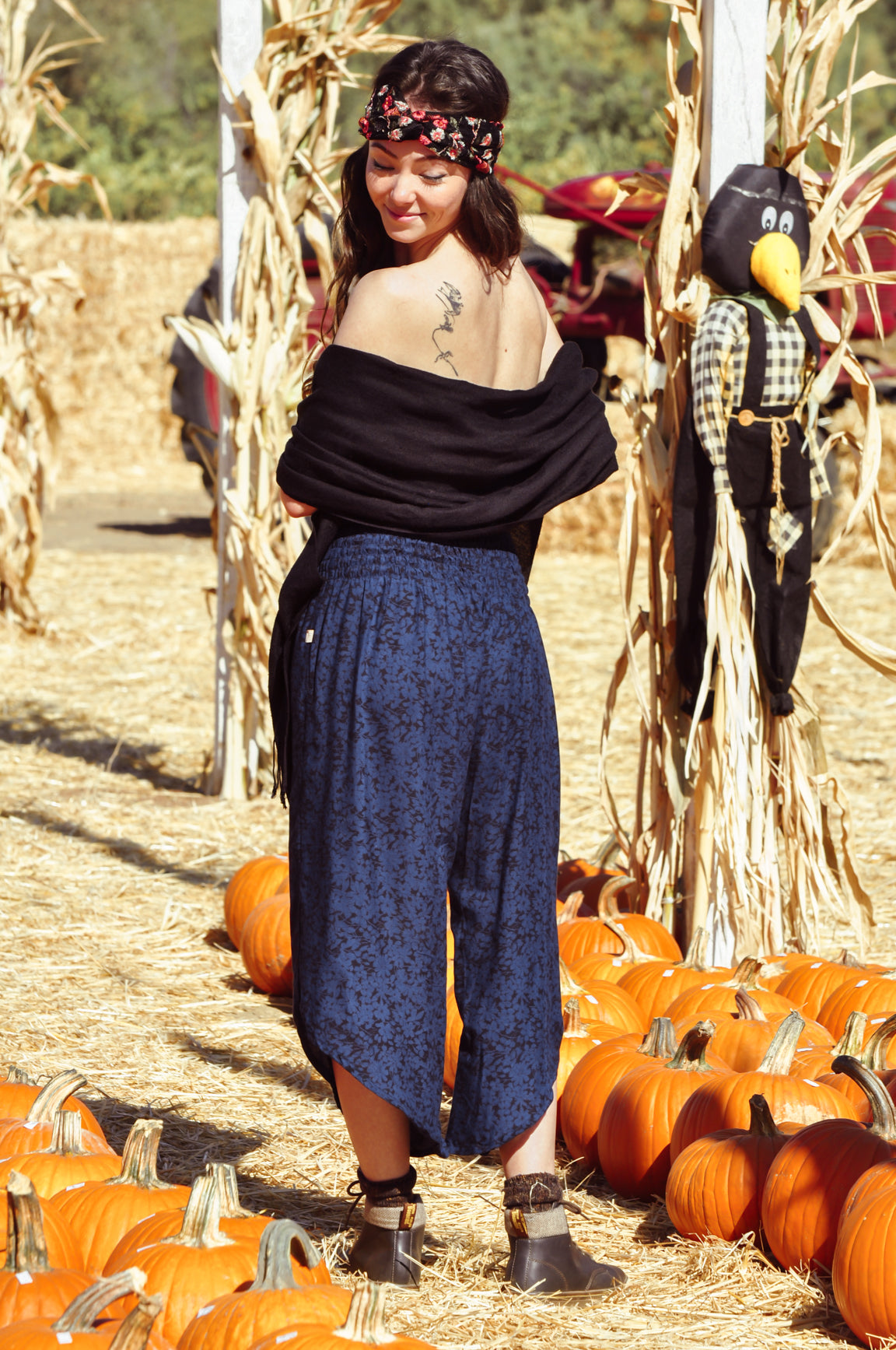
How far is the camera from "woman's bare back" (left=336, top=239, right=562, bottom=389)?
83.0 inches

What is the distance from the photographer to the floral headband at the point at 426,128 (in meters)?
2.10

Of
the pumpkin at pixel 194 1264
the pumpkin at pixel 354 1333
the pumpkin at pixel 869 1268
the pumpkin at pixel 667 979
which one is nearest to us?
the pumpkin at pixel 354 1333

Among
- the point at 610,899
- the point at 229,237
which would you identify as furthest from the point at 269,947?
the point at 229,237

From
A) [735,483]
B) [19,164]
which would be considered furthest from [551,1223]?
[19,164]

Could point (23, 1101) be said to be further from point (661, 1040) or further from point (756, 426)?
point (756, 426)

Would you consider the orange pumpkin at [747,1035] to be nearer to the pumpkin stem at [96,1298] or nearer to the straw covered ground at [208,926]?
the straw covered ground at [208,926]

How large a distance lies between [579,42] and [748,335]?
34612 millimetres

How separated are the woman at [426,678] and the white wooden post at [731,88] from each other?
1511 mm

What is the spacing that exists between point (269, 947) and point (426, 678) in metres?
1.74

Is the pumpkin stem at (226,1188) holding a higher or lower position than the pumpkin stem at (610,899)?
higher

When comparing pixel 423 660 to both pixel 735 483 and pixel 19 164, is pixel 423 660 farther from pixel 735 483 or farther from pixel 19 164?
pixel 19 164

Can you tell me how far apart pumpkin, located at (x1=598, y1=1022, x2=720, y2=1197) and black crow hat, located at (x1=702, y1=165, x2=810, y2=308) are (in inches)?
68.0

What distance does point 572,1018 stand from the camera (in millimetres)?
3064

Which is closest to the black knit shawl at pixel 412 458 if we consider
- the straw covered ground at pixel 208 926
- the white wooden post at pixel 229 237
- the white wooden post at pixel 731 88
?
the straw covered ground at pixel 208 926
